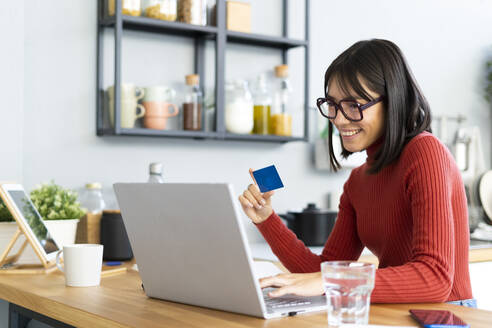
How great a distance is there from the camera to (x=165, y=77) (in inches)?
95.7

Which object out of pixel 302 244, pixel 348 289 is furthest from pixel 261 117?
pixel 348 289

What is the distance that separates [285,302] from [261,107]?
4.74ft

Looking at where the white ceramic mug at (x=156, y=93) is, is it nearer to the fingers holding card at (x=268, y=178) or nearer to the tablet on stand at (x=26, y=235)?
the tablet on stand at (x=26, y=235)

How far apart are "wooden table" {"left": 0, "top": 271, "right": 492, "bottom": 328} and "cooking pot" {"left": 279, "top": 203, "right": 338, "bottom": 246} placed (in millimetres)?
952

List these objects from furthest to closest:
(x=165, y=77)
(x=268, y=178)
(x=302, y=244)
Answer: (x=165, y=77), (x=302, y=244), (x=268, y=178)

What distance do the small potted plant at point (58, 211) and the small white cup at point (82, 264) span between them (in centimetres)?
49

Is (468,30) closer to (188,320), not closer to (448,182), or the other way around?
(448,182)

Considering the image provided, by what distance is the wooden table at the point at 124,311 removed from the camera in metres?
1.04

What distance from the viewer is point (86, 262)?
4.67 ft

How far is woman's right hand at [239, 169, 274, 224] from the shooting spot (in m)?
1.42

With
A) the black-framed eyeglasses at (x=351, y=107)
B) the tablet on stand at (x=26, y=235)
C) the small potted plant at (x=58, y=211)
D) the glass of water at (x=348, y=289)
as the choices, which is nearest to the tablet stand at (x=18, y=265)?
the tablet on stand at (x=26, y=235)

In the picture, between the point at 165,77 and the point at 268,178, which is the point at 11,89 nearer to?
the point at 165,77

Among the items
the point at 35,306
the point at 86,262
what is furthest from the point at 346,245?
the point at 35,306

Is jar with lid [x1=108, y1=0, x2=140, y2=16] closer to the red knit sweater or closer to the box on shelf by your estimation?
the box on shelf
